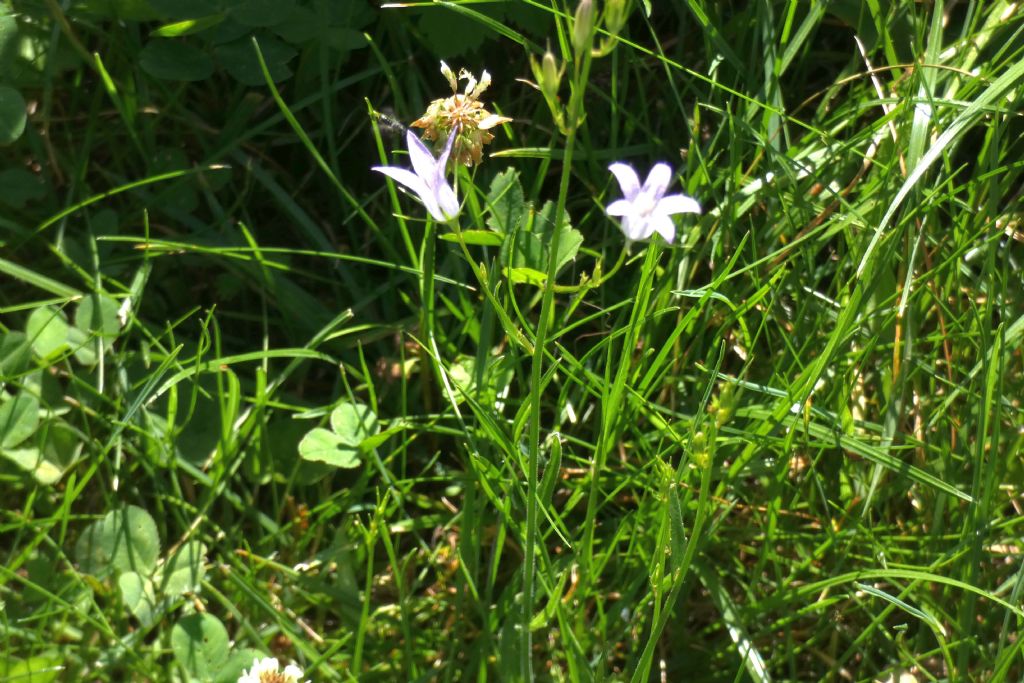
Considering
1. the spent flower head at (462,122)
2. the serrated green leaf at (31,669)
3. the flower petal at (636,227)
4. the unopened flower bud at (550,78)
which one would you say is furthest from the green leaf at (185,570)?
the unopened flower bud at (550,78)

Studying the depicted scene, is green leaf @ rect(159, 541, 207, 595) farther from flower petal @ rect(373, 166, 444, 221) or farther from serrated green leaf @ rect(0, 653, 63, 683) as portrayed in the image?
flower petal @ rect(373, 166, 444, 221)

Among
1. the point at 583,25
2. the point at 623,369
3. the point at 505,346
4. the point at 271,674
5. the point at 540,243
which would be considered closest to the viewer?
the point at 583,25

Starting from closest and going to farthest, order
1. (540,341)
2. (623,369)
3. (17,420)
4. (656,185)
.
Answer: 1. (540,341)
2. (656,185)
3. (623,369)
4. (17,420)

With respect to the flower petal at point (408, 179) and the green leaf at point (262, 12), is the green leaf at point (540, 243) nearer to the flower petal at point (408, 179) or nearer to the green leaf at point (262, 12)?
the flower petal at point (408, 179)

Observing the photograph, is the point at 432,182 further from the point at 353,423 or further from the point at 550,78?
the point at 353,423

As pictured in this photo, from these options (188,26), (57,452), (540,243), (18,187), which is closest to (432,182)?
(540,243)

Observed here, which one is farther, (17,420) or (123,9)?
(123,9)

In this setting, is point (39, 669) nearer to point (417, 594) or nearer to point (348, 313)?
point (417, 594)

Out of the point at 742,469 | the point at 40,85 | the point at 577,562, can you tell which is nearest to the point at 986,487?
the point at 742,469
